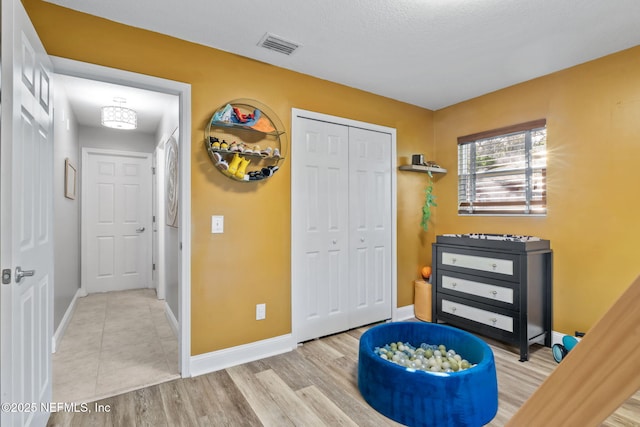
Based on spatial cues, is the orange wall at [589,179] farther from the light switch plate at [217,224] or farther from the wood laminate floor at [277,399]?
the light switch plate at [217,224]

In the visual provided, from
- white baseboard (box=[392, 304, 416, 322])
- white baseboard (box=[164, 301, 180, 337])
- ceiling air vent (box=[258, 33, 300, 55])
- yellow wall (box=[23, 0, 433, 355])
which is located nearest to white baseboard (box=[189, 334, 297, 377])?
yellow wall (box=[23, 0, 433, 355])

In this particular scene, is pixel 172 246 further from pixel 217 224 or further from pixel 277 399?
pixel 277 399

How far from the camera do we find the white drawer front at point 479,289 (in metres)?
2.77

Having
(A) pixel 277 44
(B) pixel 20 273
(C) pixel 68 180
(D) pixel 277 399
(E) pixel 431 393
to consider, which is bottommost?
(D) pixel 277 399

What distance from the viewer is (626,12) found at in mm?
2086

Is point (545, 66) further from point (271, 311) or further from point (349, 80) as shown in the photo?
point (271, 311)

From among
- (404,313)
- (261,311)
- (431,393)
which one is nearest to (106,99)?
(261,311)

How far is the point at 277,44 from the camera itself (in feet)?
8.13

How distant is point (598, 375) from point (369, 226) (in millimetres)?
3134

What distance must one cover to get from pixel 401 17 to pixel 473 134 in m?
1.87

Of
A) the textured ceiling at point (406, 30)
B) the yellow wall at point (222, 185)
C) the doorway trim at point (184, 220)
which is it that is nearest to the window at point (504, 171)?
the textured ceiling at point (406, 30)

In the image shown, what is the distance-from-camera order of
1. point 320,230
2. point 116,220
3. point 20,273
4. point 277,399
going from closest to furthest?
point 20,273 → point 277,399 → point 320,230 → point 116,220

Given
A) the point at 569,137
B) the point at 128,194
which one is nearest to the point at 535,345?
the point at 569,137

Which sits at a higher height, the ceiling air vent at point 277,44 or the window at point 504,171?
the ceiling air vent at point 277,44
